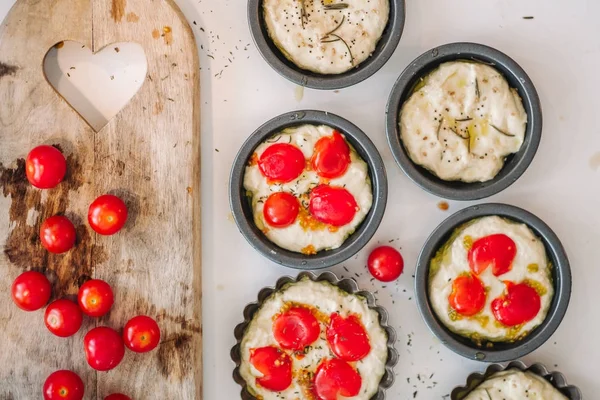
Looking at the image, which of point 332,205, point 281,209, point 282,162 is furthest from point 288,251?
point 282,162

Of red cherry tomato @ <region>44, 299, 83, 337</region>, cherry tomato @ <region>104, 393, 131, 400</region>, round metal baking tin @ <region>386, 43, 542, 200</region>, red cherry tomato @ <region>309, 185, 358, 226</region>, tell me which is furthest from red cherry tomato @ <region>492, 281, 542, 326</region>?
red cherry tomato @ <region>44, 299, 83, 337</region>

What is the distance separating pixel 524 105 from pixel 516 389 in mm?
1581

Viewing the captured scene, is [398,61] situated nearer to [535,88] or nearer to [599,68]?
[535,88]

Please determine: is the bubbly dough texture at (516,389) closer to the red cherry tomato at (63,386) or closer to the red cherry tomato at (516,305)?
the red cherry tomato at (516,305)

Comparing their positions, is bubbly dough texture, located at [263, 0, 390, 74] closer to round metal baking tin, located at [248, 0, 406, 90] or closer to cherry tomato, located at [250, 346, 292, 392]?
round metal baking tin, located at [248, 0, 406, 90]

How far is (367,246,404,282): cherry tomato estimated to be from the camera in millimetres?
3590

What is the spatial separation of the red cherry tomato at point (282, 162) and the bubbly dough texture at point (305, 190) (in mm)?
33

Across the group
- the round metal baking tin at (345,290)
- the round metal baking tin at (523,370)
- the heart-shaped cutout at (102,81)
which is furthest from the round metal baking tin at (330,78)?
the round metal baking tin at (523,370)

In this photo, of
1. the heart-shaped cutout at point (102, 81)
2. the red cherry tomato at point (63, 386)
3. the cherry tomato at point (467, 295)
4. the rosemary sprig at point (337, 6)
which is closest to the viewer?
the red cherry tomato at point (63, 386)

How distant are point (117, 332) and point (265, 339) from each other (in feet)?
2.73

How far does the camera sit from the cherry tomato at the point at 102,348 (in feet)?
11.0

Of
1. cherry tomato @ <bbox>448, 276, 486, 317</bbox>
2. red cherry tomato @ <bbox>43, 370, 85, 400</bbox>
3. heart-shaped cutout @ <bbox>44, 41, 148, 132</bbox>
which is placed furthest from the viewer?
heart-shaped cutout @ <bbox>44, 41, 148, 132</bbox>

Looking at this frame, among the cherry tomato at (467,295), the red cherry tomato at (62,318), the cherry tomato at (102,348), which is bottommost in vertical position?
the cherry tomato at (102,348)

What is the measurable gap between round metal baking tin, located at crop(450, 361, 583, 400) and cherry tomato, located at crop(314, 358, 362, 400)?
2.00ft
